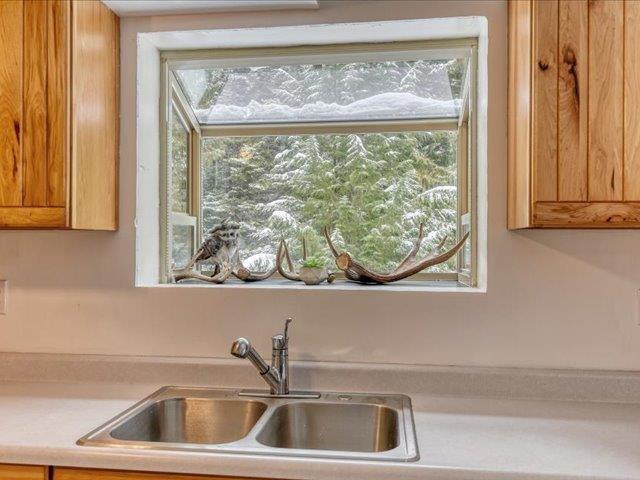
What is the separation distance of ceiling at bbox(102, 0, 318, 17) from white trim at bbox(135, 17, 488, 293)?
0.21ft

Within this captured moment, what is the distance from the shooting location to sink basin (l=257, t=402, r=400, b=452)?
4.46 ft

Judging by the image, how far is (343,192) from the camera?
5.95 ft

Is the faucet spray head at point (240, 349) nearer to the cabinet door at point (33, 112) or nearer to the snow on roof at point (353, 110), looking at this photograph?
the cabinet door at point (33, 112)

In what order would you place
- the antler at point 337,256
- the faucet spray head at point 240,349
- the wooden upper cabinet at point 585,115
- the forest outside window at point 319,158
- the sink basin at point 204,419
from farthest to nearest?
1. the forest outside window at point 319,158
2. the antler at point 337,256
3. the sink basin at point 204,419
4. the faucet spray head at point 240,349
5. the wooden upper cabinet at point 585,115

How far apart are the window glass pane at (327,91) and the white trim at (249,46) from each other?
126 mm

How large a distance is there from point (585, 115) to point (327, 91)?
937mm

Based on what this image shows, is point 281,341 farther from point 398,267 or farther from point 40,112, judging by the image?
point 40,112

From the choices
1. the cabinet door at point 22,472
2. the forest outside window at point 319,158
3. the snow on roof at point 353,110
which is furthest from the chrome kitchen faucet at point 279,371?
the snow on roof at point 353,110

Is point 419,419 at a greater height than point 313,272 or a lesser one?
lesser

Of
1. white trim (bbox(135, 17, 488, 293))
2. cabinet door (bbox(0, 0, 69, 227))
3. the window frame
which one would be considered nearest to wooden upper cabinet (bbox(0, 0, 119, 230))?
cabinet door (bbox(0, 0, 69, 227))

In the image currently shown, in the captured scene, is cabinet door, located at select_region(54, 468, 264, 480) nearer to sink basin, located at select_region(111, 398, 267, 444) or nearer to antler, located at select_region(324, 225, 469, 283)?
sink basin, located at select_region(111, 398, 267, 444)

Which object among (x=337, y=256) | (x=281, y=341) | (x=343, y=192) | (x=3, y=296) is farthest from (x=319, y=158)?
(x=3, y=296)

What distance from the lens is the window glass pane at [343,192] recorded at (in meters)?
1.78

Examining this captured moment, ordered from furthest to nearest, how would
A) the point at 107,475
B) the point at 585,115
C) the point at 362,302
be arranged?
the point at 362,302 < the point at 585,115 < the point at 107,475
